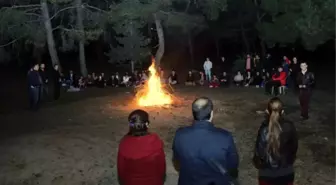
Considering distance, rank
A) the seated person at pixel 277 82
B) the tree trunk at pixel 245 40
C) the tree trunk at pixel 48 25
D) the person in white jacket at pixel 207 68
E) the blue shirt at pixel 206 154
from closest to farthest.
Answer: the blue shirt at pixel 206 154 < the seated person at pixel 277 82 < the person in white jacket at pixel 207 68 < the tree trunk at pixel 48 25 < the tree trunk at pixel 245 40

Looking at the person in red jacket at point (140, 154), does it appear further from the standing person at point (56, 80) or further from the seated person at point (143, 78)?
the seated person at point (143, 78)

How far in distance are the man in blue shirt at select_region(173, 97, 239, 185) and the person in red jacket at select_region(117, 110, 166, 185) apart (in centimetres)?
32

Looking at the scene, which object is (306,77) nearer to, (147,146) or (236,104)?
(236,104)


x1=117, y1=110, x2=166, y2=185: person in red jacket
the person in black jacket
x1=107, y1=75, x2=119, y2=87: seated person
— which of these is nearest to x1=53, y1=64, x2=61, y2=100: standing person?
x1=107, y1=75, x2=119, y2=87: seated person

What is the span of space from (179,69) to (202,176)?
33.6 meters

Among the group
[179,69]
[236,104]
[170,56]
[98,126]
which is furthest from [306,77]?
[170,56]

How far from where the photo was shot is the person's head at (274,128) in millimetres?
5008

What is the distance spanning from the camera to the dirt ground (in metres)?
8.71

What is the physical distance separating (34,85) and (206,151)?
12789 millimetres

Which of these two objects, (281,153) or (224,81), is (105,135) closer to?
(281,153)

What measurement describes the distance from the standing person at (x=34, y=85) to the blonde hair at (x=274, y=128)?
472 inches

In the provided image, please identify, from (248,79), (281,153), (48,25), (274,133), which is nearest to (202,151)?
(274,133)

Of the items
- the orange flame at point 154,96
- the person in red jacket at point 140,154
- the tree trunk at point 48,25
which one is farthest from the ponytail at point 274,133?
the tree trunk at point 48,25

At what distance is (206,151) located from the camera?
160 inches
